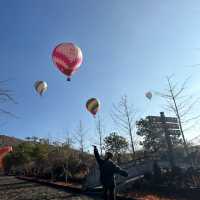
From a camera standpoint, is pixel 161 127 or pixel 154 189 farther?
pixel 161 127

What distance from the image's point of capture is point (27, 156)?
4994 cm

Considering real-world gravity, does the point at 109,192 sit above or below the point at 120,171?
below

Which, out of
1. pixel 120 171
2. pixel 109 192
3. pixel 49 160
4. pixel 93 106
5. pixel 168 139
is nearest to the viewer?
pixel 120 171

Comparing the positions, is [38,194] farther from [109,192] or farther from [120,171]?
[120,171]

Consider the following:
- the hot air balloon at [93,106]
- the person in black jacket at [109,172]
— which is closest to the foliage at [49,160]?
the hot air balloon at [93,106]

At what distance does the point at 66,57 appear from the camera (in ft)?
41.8

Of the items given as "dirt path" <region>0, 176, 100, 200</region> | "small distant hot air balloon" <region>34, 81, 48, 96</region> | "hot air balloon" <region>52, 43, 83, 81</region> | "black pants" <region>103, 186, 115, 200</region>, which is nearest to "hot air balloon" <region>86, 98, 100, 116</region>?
"small distant hot air balloon" <region>34, 81, 48, 96</region>

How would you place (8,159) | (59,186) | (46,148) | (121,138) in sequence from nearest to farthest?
(59,186) → (121,138) → (46,148) → (8,159)

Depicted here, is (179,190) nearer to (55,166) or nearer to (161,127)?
(161,127)

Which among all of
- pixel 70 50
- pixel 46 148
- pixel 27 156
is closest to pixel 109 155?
pixel 70 50

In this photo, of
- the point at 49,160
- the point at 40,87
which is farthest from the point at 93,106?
the point at 49,160

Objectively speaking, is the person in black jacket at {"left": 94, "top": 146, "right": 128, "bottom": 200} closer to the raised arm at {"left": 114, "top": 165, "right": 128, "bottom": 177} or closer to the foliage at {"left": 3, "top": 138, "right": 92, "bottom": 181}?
the raised arm at {"left": 114, "top": 165, "right": 128, "bottom": 177}

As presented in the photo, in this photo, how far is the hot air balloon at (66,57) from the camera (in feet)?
41.8

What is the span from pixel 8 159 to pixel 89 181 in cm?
5009
